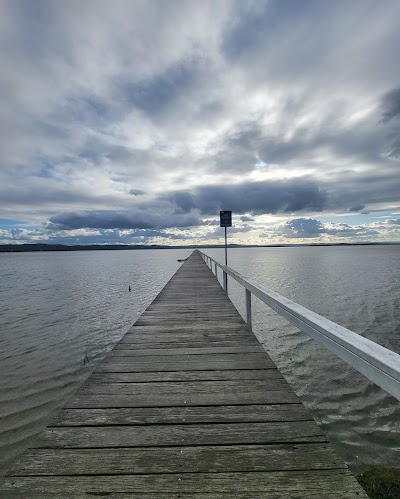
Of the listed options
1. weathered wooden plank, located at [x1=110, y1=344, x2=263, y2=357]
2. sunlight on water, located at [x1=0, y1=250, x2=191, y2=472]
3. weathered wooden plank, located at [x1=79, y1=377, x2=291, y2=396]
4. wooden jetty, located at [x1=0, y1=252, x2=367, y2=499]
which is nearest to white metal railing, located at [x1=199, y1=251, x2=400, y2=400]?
wooden jetty, located at [x1=0, y1=252, x2=367, y2=499]

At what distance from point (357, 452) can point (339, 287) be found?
1886cm

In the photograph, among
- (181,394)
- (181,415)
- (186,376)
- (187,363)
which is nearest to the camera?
(181,415)

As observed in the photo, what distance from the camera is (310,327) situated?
280 cm

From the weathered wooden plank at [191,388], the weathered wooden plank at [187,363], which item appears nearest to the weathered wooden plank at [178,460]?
the weathered wooden plank at [191,388]

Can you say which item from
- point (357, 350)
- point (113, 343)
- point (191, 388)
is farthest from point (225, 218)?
point (357, 350)

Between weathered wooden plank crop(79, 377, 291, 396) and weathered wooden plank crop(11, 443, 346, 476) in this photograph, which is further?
weathered wooden plank crop(79, 377, 291, 396)

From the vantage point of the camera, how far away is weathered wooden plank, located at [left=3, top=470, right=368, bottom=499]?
176 centimetres

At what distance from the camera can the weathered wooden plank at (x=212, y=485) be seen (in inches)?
69.4

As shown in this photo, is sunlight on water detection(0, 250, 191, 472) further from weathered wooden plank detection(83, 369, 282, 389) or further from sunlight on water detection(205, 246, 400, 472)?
sunlight on water detection(205, 246, 400, 472)

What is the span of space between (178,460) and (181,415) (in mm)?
594

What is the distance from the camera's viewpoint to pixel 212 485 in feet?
6.03

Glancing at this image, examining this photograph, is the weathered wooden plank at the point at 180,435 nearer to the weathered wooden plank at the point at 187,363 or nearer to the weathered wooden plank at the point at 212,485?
the weathered wooden plank at the point at 212,485

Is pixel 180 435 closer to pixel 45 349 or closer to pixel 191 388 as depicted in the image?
pixel 191 388

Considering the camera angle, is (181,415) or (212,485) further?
(181,415)
